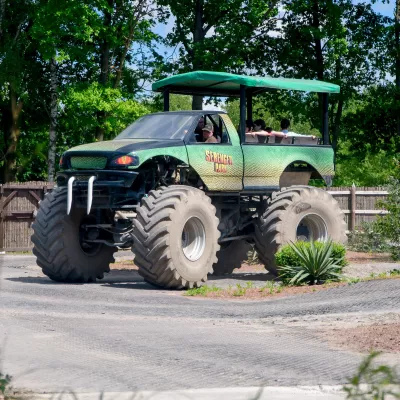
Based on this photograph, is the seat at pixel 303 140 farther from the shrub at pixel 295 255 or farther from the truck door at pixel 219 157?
the shrub at pixel 295 255

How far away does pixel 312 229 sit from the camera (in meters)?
19.0

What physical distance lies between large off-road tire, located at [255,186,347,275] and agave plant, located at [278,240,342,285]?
4.64 feet

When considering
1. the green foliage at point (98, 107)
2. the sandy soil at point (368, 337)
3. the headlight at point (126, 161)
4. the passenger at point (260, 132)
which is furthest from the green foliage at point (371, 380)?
the green foliage at point (98, 107)

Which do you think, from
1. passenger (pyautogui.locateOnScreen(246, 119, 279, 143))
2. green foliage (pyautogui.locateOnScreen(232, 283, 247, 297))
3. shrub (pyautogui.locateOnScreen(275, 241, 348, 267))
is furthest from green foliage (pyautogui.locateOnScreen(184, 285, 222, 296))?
passenger (pyautogui.locateOnScreen(246, 119, 279, 143))

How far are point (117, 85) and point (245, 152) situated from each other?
21.7 m

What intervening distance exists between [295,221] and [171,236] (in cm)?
347

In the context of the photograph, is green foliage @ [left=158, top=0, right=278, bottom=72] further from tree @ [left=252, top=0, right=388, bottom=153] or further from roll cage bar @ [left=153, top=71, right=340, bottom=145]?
roll cage bar @ [left=153, top=71, right=340, bottom=145]

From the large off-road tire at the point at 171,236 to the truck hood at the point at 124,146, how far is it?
0.73 m

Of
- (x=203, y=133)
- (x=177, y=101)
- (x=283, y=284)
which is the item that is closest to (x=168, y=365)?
(x=283, y=284)

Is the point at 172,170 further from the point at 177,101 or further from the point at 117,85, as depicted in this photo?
the point at 177,101

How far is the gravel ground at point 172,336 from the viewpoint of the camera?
766cm

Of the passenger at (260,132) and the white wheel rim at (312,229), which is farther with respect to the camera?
the white wheel rim at (312,229)

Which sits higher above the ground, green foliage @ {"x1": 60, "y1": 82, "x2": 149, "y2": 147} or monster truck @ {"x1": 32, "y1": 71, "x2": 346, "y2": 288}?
green foliage @ {"x1": 60, "y1": 82, "x2": 149, "y2": 147}

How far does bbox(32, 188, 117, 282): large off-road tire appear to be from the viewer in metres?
16.4
